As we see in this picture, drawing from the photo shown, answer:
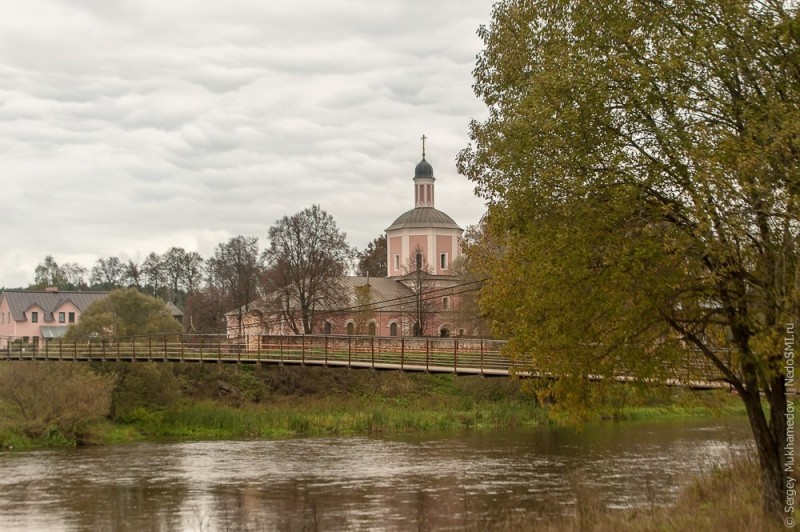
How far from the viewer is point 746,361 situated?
10.3 metres

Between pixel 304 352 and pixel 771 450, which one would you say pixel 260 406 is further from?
pixel 771 450

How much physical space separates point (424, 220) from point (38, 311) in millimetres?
27116

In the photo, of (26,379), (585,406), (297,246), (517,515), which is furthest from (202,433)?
(585,406)

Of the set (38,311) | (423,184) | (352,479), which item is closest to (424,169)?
(423,184)

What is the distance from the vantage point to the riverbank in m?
28.4

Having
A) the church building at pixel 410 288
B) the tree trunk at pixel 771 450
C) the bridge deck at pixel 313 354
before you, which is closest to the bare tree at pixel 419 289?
the church building at pixel 410 288

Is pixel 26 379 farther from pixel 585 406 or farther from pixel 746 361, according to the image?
pixel 746 361

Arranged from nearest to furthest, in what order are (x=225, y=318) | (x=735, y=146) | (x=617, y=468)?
(x=735, y=146), (x=617, y=468), (x=225, y=318)

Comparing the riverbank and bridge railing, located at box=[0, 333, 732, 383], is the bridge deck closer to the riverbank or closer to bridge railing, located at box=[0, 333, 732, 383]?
bridge railing, located at box=[0, 333, 732, 383]

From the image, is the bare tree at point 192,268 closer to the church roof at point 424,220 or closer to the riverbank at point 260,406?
the church roof at point 424,220

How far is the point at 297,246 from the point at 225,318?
12.1 metres

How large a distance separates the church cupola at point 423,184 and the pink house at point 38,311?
2217cm

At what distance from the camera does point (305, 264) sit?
4303cm

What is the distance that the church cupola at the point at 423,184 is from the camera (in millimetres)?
64188
